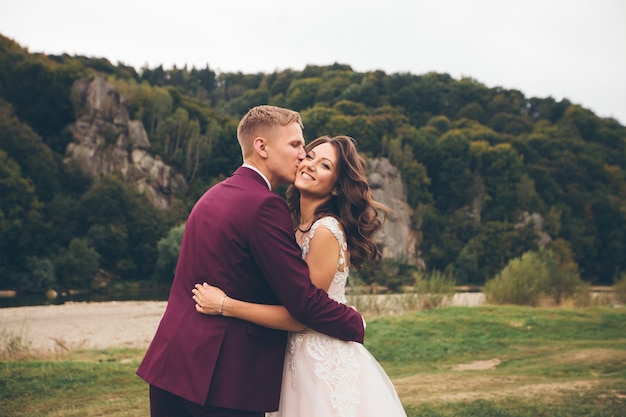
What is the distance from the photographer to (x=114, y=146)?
73562 mm

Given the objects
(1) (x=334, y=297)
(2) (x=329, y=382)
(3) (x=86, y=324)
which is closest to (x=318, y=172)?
(1) (x=334, y=297)

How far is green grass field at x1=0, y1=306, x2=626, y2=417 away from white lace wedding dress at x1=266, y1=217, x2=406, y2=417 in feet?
13.4

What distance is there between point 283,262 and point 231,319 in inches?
16.1

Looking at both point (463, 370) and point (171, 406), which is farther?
point (463, 370)

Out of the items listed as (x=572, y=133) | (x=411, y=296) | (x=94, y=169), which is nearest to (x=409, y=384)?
(x=411, y=296)

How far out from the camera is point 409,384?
977 cm

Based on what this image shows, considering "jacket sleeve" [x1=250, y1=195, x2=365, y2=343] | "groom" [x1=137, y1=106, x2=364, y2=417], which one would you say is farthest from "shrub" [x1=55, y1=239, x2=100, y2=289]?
"jacket sleeve" [x1=250, y1=195, x2=365, y2=343]

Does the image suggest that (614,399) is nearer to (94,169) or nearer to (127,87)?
(94,169)

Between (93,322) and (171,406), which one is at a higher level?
(171,406)

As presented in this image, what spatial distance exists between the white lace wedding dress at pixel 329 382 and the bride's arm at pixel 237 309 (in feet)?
1.40

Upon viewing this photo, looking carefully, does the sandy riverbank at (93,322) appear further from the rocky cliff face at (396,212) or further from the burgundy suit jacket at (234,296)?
the rocky cliff face at (396,212)

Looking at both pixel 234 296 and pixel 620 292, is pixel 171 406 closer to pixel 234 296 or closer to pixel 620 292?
pixel 234 296

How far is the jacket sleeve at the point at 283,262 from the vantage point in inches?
117

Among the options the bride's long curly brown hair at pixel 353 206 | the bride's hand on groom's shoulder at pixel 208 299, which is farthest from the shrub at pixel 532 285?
the bride's hand on groom's shoulder at pixel 208 299
